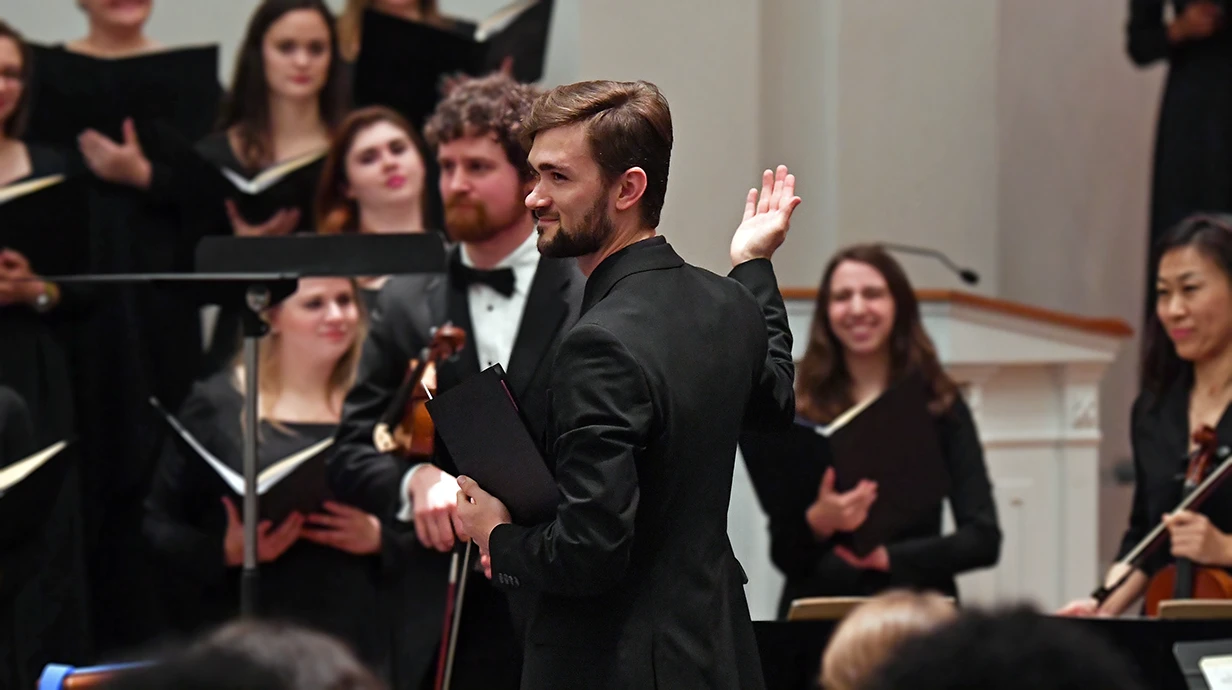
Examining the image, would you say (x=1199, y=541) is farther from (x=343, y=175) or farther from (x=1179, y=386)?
(x=343, y=175)

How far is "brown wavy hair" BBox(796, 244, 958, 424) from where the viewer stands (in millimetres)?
4137

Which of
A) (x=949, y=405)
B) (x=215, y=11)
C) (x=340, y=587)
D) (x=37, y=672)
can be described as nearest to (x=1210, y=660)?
(x=949, y=405)

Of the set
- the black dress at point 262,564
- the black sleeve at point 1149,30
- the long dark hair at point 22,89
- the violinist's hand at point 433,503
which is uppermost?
the black sleeve at point 1149,30

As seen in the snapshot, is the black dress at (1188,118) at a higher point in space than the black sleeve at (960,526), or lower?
higher

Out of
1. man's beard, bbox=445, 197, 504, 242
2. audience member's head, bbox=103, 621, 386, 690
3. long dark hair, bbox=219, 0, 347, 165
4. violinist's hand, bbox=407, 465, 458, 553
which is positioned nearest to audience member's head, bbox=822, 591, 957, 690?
audience member's head, bbox=103, 621, 386, 690

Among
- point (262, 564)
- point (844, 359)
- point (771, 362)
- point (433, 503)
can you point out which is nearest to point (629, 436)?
point (771, 362)

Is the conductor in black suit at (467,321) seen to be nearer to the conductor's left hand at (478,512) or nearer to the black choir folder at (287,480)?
the black choir folder at (287,480)

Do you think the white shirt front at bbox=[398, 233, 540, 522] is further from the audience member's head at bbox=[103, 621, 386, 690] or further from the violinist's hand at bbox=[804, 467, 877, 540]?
the audience member's head at bbox=[103, 621, 386, 690]

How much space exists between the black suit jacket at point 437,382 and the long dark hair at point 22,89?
165 cm

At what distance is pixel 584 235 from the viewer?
6.98 feet

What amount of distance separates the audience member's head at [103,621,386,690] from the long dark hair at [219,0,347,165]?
3786 mm

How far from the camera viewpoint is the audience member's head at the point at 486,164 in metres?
3.30

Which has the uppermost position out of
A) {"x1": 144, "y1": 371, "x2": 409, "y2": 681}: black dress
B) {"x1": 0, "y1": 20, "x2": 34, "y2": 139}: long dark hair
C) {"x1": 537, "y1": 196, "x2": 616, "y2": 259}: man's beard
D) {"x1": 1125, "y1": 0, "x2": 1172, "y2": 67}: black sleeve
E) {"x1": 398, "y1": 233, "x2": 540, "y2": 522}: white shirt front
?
{"x1": 1125, "y1": 0, "x2": 1172, "y2": 67}: black sleeve

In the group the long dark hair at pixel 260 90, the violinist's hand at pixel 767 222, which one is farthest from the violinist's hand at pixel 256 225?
the violinist's hand at pixel 767 222
